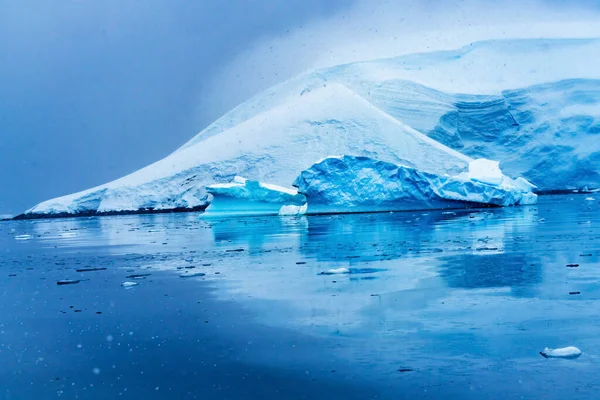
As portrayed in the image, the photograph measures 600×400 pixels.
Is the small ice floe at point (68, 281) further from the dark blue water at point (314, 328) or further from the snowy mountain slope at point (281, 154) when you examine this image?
the snowy mountain slope at point (281, 154)

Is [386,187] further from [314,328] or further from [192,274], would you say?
[314,328]

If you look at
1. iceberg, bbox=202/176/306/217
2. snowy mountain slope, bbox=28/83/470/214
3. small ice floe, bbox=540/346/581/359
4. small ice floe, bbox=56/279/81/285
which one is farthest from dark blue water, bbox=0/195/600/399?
snowy mountain slope, bbox=28/83/470/214

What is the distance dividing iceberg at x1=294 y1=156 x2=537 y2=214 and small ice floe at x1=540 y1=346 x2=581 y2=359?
15.1 meters

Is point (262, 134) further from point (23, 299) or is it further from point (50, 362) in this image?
point (50, 362)

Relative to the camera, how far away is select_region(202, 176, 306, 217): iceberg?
65.0 ft

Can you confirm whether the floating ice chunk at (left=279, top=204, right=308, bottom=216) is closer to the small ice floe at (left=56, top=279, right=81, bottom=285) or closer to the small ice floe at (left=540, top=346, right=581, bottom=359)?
the small ice floe at (left=56, top=279, right=81, bottom=285)

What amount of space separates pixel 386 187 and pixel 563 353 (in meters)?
15.5

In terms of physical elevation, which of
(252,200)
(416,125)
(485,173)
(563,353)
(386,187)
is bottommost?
(563,353)

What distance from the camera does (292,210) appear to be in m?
20.0

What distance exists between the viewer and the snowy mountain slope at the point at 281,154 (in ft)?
→ 83.1

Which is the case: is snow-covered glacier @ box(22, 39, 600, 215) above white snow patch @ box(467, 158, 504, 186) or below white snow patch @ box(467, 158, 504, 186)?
above

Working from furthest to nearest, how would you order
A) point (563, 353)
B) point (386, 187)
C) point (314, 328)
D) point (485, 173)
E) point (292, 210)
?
1. point (292, 210)
2. point (485, 173)
3. point (386, 187)
4. point (314, 328)
5. point (563, 353)

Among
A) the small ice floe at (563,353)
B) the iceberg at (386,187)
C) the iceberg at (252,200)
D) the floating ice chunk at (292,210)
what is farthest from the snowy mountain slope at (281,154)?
the small ice floe at (563,353)

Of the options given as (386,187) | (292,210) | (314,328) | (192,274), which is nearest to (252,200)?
(292,210)
